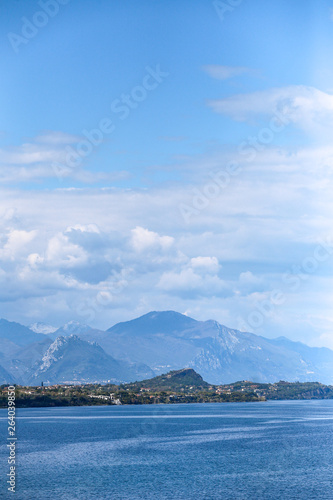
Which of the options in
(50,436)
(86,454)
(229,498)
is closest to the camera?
(229,498)

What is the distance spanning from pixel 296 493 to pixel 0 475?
164ft

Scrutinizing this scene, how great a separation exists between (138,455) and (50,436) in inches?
2050

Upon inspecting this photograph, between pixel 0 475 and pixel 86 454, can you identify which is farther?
pixel 86 454

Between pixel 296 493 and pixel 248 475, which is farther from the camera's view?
pixel 248 475

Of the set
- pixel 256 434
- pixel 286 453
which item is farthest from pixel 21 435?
pixel 286 453

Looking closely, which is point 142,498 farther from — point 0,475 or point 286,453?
point 286,453

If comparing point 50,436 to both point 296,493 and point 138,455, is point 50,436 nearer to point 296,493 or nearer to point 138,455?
point 138,455

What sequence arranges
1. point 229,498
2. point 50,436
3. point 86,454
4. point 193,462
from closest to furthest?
point 229,498, point 193,462, point 86,454, point 50,436

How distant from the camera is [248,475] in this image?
369ft

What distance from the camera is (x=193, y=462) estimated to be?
417 feet

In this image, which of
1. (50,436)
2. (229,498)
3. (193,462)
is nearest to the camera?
(229,498)

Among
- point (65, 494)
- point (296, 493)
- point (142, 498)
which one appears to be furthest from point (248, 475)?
point (65, 494)

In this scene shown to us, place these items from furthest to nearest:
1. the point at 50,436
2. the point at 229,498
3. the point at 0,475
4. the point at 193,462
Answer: the point at 50,436 < the point at 193,462 < the point at 0,475 < the point at 229,498

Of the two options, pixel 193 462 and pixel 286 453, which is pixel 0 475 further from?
pixel 286 453
